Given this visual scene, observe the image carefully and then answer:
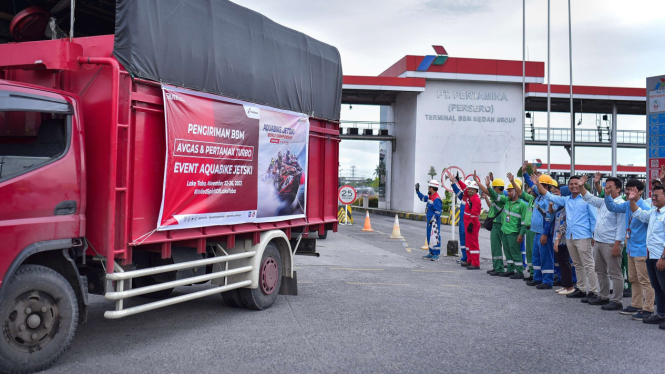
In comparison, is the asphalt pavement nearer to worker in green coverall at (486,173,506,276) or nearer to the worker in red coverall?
worker in green coverall at (486,173,506,276)

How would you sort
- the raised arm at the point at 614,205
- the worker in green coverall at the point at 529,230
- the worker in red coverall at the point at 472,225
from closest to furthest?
the raised arm at the point at 614,205, the worker in green coverall at the point at 529,230, the worker in red coverall at the point at 472,225

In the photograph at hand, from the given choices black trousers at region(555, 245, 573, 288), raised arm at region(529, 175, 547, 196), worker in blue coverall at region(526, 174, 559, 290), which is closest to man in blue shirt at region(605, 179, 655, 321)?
raised arm at region(529, 175, 547, 196)

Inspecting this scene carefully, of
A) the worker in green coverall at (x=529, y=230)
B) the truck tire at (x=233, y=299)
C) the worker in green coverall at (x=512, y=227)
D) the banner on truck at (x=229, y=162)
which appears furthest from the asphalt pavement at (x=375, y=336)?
the worker in green coverall at (x=512, y=227)

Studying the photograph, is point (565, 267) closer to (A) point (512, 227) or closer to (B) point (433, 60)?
(A) point (512, 227)

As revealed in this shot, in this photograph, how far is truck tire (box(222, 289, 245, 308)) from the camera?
6.95 m

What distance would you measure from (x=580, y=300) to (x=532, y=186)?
2.29 metres

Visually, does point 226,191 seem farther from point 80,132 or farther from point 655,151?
point 655,151

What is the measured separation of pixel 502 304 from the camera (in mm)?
7863

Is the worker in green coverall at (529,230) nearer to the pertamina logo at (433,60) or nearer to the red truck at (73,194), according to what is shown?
the red truck at (73,194)

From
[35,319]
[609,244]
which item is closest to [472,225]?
[609,244]

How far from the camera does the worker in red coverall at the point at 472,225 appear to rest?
11.8 metres

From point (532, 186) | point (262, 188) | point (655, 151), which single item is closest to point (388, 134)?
point (655, 151)

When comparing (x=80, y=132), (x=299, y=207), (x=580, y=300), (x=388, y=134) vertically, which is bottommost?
(x=580, y=300)

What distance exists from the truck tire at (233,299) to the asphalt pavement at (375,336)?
0.34 feet
